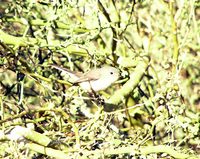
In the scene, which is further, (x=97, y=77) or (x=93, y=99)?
(x=97, y=77)

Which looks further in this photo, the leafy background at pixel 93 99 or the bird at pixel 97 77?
the bird at pixel 97 77

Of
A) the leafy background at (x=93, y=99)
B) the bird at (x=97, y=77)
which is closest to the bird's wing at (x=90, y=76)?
the bird at (x=97, y=77)

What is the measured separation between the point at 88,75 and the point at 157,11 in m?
2.18

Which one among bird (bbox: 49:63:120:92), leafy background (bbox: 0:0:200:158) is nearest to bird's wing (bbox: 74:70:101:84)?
bird (bbox: 49:63:120:92)

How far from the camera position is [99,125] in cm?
217

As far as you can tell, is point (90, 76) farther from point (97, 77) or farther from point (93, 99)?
point (93, 99)

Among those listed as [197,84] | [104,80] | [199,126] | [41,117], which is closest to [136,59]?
[104,80]

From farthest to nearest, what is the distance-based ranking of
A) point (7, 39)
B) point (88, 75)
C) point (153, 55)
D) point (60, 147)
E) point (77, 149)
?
point (153, 55), point (88, 75), point (7, 39), point (60, 147), point (77, 149)

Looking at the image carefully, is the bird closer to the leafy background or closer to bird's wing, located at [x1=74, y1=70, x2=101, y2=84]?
bird's wing, located at [x1=74, y1=70, x2=101, y2=84]

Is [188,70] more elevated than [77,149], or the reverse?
[188,70]

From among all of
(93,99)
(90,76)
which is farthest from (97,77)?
(93,99)

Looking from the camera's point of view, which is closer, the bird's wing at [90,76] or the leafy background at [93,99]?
the leafy background at [93,99]

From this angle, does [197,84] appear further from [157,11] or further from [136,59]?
[136,59]

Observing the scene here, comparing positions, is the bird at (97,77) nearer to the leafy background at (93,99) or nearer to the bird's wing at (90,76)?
the bird's wing at (90,76)
